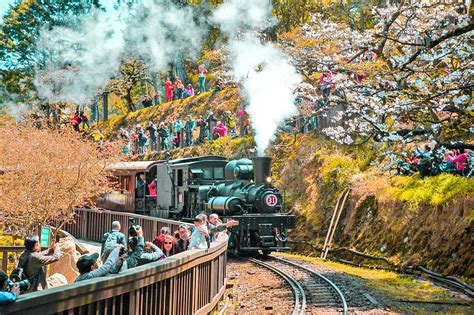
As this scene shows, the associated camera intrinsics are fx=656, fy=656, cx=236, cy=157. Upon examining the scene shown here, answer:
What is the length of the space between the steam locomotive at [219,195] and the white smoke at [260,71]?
152cm

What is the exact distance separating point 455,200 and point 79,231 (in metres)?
14.5

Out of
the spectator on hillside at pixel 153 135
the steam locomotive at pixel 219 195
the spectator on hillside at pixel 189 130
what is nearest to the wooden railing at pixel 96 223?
the steam locomotive at pixel 219 195

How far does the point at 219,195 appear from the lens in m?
19.8

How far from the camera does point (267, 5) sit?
3100 centimetres

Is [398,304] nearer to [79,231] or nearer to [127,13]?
[79,231]

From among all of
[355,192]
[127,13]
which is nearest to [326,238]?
[355,192]

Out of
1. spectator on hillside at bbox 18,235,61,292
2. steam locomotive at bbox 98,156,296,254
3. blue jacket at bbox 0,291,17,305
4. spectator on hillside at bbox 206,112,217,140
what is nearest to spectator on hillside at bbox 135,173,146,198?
steam locomotive at bbox 98,156,296,254

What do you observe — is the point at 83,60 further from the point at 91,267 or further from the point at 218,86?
the point at 91,267

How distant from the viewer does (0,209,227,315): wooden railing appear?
480 cm

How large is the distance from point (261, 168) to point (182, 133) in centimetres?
1602

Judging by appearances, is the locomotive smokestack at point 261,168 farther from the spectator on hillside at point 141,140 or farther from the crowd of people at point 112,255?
the spectator on hillside at point 141,140

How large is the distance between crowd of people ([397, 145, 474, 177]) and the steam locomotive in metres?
3.71

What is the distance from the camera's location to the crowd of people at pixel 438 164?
1648 centimetres

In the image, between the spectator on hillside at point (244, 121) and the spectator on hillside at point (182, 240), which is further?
the spectator on hillside at point (244, 121)
